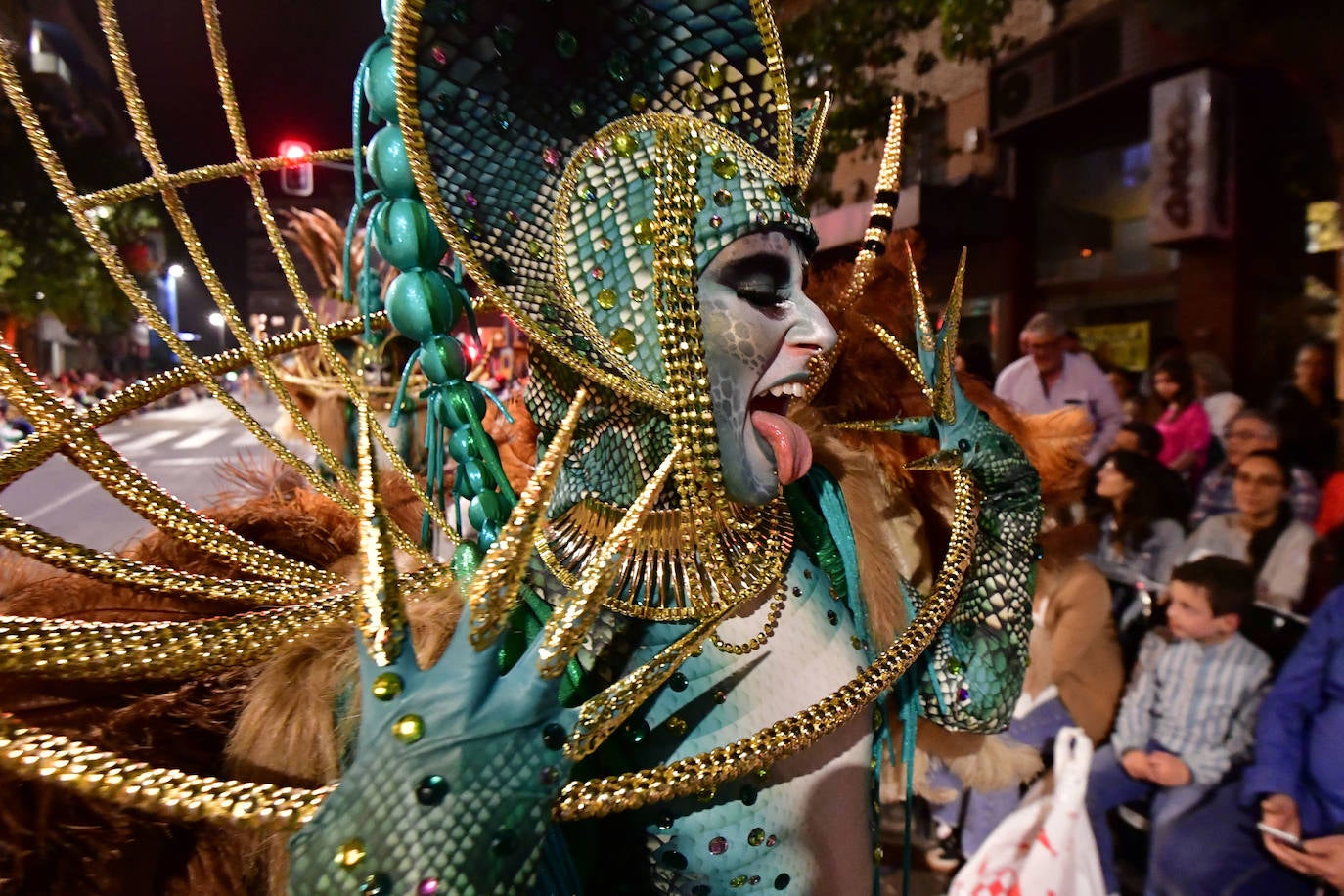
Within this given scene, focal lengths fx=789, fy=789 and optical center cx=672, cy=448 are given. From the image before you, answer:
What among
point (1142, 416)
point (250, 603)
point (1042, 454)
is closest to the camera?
point (250, 603)

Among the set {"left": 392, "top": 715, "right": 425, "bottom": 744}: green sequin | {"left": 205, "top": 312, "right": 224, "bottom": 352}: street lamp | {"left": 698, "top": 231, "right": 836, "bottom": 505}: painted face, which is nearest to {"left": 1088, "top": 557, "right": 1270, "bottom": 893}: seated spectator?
{"left": 698, "top": 231, "right": 836, "bottom": 505}: painted face

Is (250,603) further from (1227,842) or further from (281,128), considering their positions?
(1227,842)

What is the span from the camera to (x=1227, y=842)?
1766mm

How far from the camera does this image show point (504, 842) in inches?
22.3

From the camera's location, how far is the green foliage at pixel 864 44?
3482mm

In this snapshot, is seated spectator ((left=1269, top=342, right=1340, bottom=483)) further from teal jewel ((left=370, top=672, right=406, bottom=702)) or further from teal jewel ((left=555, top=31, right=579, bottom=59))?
teal jewel ((left=370, top=672, right=406, bottom=702))

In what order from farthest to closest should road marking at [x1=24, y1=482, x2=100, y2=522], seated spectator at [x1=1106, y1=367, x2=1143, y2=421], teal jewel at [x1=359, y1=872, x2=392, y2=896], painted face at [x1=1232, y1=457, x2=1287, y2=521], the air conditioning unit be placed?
the air conditioning unit
seated spectator at [x1=1106, y1=367, x2=1143, y2=421]
road marking at [x1=24, y1=482, x2=100, y2=522]
painted face at [x1=1232, y1=457, x2=1287, y2=521]
teal jewel at [x1=359, y1=872, x2=392, y2=896]

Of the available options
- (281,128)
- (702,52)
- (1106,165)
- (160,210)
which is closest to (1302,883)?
(702,52)

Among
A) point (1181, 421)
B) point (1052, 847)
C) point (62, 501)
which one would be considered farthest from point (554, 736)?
point (1181, 421)

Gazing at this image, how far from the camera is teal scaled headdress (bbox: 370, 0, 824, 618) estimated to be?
71cm

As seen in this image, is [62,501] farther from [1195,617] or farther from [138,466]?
[1195,617]

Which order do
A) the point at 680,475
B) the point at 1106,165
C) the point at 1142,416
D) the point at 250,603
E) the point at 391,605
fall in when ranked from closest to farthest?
the point at 391,605 → the point at 680,475 → the point at 250,603 → the point at 1142,416 → the point at 1106,165

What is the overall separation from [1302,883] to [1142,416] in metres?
2.06

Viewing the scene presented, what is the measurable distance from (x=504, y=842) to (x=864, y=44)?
4031 mm
